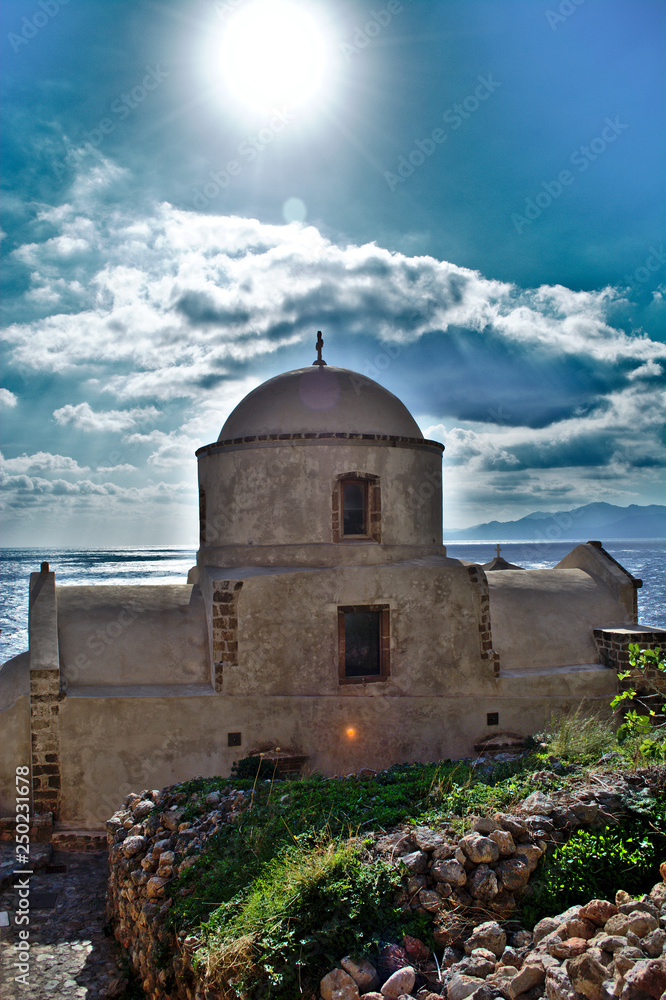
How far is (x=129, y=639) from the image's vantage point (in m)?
12.1

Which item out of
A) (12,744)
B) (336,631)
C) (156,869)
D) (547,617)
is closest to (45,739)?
(12,744)

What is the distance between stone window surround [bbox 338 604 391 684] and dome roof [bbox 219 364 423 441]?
3.38 meters

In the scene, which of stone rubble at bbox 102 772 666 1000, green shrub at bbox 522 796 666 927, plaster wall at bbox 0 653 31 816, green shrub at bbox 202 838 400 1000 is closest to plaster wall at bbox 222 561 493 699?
plaster wall at bbox 0 653 31 816

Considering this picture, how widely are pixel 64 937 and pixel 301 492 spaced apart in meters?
7.59

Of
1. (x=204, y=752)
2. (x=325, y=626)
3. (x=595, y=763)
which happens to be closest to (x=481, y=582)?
(x=325, y=626)

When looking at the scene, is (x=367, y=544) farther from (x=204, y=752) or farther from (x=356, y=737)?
(x=204, y=752)

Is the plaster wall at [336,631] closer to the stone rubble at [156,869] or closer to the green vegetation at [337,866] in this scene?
the stone rubble at [156,869]

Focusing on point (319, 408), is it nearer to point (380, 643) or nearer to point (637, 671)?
point (380, 643)

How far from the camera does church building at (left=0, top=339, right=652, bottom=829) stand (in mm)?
11062

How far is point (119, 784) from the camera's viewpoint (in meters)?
11.0

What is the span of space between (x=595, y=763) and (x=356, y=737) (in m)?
4.85

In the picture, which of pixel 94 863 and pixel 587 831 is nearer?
pixel 587 831

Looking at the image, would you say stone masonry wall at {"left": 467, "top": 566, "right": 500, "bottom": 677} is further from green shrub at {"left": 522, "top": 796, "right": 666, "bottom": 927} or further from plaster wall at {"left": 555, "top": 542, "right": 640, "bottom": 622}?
green shrub at {"left": 522, "top": 796, "right": 666, "bottom": 927}

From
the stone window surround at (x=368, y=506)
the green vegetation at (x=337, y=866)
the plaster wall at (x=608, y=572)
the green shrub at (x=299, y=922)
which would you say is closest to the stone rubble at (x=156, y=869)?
the green vegetation at (x=337, y=866)
